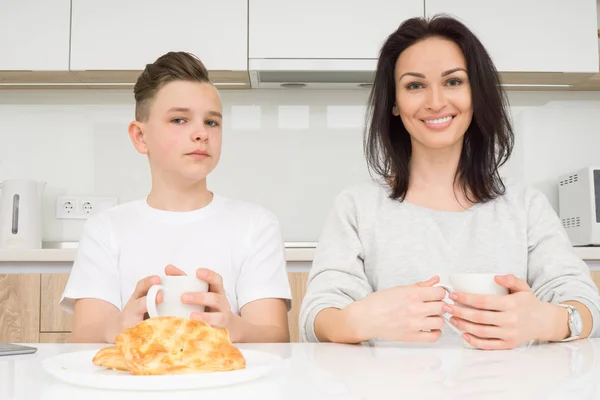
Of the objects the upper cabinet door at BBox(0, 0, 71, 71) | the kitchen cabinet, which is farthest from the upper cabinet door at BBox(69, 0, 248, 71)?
the kitchen cabinet

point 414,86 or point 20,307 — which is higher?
point 414,86

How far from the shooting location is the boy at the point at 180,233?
4.18 feet

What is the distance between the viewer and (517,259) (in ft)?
4.03

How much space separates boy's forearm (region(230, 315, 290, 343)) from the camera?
105 centimetres

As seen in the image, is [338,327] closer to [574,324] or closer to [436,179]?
[574,324]

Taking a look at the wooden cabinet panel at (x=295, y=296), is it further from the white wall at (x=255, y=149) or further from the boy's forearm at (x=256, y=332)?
the boy's forearm at (x=256, y=332)

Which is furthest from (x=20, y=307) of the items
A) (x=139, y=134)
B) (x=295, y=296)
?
(x=139, y=134)

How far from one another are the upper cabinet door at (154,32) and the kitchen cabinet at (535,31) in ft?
2.51

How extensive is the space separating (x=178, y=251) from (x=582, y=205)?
72.9 inches

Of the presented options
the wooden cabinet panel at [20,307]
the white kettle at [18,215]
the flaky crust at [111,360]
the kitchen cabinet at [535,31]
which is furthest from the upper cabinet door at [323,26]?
the flaky crust at [111,360]

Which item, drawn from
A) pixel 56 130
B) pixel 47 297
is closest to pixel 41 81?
pixel 56 130

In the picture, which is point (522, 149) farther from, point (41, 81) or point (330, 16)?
point (41, 81)

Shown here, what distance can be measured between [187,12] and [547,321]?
2.06 metres

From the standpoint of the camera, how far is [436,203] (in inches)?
51.1
